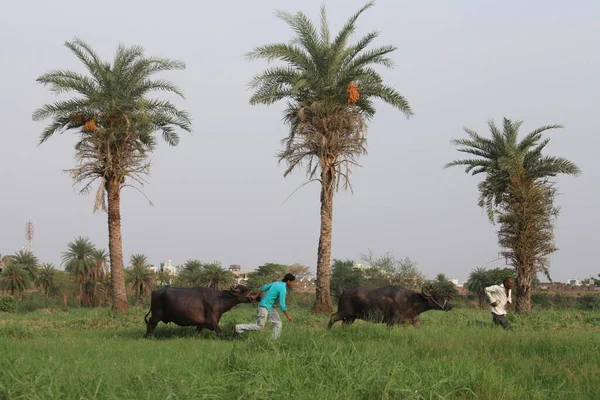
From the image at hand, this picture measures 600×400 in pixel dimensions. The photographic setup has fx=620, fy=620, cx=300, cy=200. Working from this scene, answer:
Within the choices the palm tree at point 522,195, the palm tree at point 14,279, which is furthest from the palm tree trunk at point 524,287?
the palm tree at point 14,279

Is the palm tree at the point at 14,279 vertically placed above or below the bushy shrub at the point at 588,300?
above

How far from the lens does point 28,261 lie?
5806 cm

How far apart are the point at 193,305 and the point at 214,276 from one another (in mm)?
36166

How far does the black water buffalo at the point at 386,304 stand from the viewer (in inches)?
588

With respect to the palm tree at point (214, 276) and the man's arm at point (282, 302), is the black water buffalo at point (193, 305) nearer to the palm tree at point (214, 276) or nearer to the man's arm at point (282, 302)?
the man's arm at point (282, 302)

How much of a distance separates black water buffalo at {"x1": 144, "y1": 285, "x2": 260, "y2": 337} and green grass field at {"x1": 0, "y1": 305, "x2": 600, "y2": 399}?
7.36 ft

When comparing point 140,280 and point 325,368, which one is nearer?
point 325,368

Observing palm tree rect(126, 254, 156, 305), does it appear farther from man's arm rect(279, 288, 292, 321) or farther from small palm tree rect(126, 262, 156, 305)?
man's arm rect(279, 288, 292, 321)

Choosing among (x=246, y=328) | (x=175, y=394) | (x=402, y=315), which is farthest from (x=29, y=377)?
(x=402, y=315)

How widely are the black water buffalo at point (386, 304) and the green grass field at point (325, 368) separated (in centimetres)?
316


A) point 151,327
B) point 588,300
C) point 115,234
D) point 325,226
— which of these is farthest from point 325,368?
point 588,300

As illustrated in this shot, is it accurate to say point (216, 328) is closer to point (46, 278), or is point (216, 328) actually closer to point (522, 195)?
point (522, 195)

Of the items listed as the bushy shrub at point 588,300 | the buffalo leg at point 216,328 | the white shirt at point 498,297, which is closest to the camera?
the buffalo leg at point 216,328

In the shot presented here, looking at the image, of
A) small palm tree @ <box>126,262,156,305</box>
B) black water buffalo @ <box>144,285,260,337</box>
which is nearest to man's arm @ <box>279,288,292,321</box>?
black water buffalo @ <box>144,285,260,337</box>
